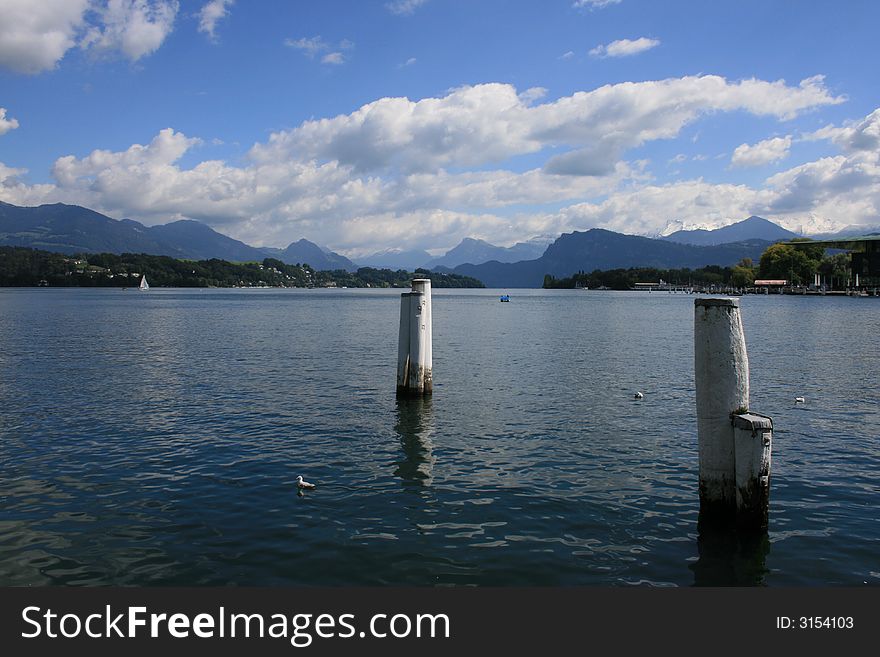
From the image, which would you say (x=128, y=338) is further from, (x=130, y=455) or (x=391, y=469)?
(x=391, y=469)

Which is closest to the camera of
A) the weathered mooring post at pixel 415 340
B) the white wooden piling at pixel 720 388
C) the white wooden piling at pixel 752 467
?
the white wooden piling at pixel 752 467

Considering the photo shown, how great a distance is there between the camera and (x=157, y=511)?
13.2m

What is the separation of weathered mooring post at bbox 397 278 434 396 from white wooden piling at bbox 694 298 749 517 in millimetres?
13041

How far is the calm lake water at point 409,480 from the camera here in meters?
10.7

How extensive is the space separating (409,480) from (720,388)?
7.67 metres

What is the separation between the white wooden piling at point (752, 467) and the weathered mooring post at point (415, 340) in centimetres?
1388

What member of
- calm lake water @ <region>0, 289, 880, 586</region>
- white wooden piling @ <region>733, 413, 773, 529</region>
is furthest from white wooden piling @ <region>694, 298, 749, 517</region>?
calm lake water @ <region>0, 289, 880, 586</region>

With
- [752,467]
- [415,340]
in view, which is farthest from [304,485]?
[415,340]

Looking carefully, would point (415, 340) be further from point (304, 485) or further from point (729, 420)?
point (729, 420)

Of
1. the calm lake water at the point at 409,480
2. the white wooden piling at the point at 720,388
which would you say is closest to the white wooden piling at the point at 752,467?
the white wooden piling at the point at 720,388

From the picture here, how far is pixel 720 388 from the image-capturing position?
453 inches

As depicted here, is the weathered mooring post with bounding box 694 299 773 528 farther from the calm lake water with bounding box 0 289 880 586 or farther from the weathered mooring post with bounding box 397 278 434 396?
the weathered mooring post with bounding box 397 278 434 396

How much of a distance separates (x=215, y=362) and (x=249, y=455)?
2327 cm

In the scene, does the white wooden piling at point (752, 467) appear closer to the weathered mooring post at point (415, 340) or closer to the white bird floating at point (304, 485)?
the white bird floating at point (304, 485)
